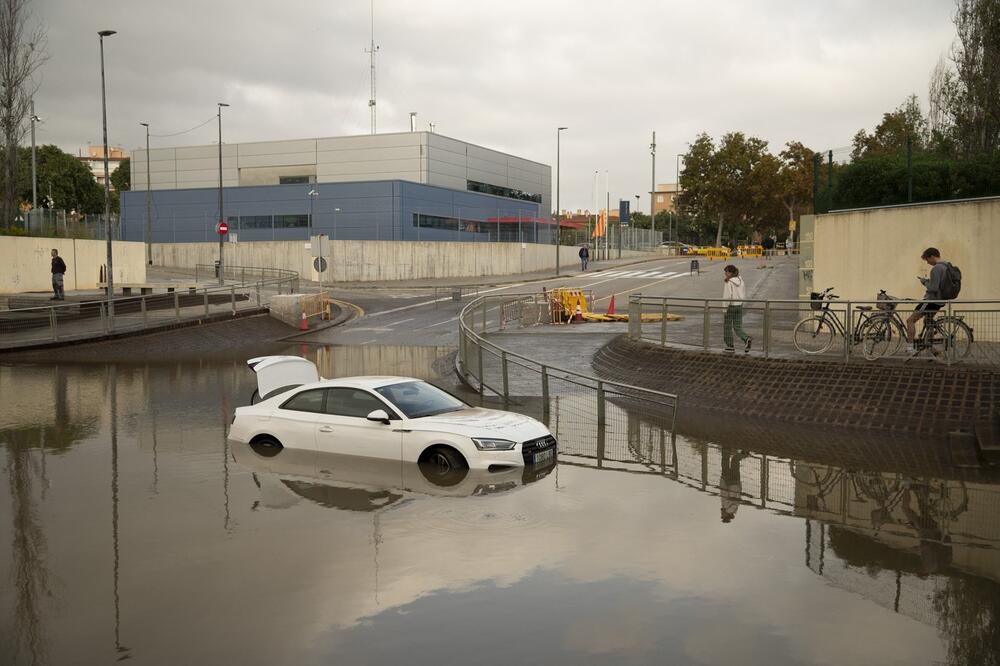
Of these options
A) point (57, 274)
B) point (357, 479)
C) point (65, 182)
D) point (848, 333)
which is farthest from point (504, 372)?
point (65, 182)

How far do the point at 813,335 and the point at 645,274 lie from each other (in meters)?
45.9

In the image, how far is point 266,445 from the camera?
12.7m

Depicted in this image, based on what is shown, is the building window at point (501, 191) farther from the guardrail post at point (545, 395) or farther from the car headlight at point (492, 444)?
the car headlight at point (492, 444)

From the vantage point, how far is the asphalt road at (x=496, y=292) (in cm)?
3169

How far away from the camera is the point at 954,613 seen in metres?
6.64

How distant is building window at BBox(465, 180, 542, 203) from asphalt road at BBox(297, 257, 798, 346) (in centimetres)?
2275

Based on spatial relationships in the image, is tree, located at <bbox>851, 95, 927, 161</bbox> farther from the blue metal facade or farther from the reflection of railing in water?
the reflection of railing in water

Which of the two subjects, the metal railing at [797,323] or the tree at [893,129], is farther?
the tree at [893,129]

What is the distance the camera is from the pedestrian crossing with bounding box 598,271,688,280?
5834 centimetres

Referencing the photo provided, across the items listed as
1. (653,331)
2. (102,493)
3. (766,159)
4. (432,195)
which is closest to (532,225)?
(432,195)

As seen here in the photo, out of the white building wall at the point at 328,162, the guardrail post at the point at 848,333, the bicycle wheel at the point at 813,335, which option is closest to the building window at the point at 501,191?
the white building wall at the point at 328,162

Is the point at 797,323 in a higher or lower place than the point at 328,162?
lower

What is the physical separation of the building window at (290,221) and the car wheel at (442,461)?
64862 millimetres

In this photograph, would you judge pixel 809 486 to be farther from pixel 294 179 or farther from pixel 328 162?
pixel 294 179
